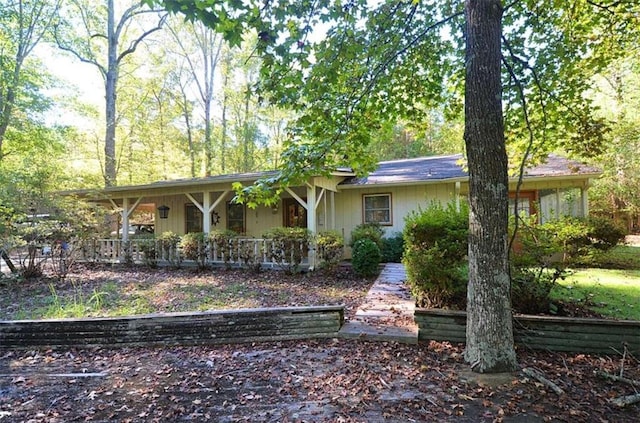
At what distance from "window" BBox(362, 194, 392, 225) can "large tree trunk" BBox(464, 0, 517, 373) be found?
313 inches

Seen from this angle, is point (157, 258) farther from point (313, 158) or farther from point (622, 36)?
point (622, 36)

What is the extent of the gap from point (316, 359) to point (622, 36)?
658 cm

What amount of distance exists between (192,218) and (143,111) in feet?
48.4

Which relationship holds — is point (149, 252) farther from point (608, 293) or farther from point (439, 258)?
point (608, 293)

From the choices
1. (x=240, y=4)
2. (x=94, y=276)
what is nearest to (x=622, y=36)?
(x=240, y=4)

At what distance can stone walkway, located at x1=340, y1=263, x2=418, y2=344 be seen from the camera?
3.98m

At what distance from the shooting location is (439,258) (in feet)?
14.4

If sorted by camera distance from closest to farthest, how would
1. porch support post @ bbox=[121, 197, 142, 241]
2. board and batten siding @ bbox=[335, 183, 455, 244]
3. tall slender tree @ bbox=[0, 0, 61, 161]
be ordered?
board and batten siding @ bbox=[335, 183, 455, 244] < porch support post @ bbox=[121, 197, 142, 241] < tall slender tree @ bbox=[0, 0, 61, 161]

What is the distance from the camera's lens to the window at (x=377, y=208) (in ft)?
36.7

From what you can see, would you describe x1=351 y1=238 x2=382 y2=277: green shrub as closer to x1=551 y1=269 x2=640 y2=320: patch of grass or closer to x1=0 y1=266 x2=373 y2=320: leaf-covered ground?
x1=0 y1=266 x2=373 y2=320: leaf-covered ground

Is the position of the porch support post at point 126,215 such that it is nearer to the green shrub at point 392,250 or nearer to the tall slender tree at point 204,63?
the green shrub at point 392,250

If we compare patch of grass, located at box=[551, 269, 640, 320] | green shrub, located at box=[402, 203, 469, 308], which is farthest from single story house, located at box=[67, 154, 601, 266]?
green shrub, located at box=[402, 203, 469, 308]

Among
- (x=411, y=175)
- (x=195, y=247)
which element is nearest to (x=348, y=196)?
(x=411, y=175)

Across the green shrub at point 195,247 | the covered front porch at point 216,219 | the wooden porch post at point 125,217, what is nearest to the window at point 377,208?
the covered front porch at point 216,219
